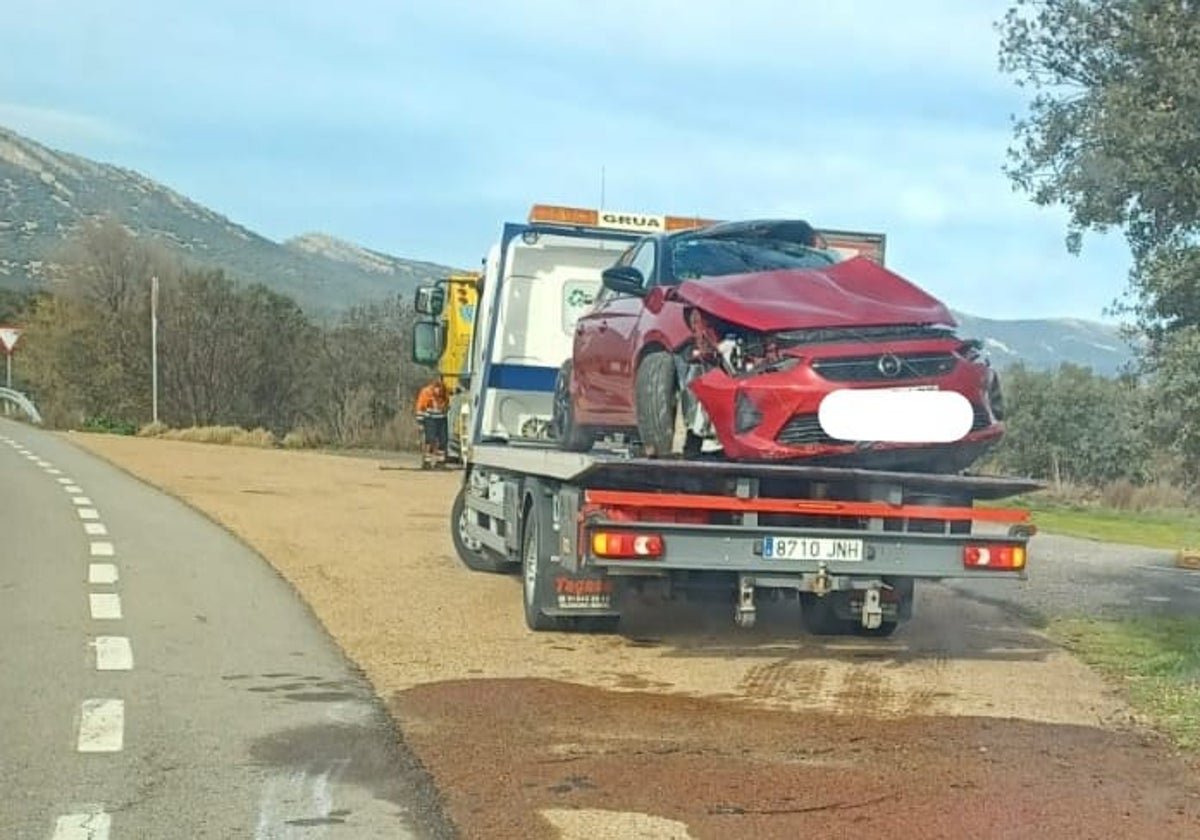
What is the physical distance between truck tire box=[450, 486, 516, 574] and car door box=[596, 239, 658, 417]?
3482mm

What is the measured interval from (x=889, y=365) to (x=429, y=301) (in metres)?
8.23

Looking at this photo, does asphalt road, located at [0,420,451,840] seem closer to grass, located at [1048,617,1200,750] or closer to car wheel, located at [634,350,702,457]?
car wheel, located at [634,350,702,457]

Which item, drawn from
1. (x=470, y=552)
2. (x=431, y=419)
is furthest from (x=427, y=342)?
(x=431, y=419)

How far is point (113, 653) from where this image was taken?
9.50m

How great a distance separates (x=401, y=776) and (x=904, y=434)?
3650 mm

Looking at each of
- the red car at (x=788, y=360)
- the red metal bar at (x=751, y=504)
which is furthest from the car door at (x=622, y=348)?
the red metal bar at (x=751, y=504)

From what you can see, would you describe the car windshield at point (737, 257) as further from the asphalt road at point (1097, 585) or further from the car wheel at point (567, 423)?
the asphalt road at point (1097, 585)

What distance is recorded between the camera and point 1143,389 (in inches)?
400

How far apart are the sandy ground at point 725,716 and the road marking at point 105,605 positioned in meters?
1.42

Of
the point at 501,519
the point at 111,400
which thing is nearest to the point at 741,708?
the point at 501,519

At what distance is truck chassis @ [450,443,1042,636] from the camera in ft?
29.7

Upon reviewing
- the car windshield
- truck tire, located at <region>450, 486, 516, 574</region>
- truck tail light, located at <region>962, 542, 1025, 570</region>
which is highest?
the car windshield

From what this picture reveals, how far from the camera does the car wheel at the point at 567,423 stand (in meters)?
11.4

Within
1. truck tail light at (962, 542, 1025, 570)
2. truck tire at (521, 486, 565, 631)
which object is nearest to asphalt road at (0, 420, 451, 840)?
truck tire at (521, 486, 565, 631)
